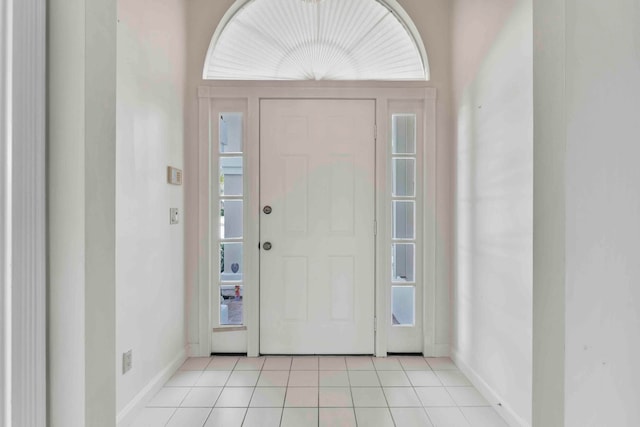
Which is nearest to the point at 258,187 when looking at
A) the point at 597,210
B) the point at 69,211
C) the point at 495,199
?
the point at 495,199

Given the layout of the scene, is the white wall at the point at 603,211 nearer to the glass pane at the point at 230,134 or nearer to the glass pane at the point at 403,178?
the glass pane at the point at 403,178

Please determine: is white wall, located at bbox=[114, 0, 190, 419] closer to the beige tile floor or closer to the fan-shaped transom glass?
the beige tile floor

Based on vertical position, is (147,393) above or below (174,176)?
below

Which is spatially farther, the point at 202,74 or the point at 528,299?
the point at 202,74

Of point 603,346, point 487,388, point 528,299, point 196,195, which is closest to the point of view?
point 603,346

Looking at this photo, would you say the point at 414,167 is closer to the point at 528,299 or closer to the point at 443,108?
the point at 443,108

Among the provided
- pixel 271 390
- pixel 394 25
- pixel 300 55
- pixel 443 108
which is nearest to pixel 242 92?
pixel 300 55

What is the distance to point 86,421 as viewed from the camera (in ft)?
2.70

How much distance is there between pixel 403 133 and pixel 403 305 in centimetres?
132

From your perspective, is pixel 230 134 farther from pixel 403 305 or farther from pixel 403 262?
pixel 403 305

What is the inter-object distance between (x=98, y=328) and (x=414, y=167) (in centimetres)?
237

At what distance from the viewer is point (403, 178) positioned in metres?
2.79

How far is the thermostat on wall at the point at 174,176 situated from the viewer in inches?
92.9

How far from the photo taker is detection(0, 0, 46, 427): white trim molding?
2.36 ft
